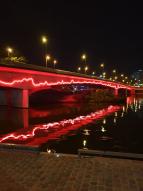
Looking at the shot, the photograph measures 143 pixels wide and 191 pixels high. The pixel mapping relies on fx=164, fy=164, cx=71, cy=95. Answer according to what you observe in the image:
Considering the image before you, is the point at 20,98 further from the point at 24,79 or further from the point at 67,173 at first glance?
the point at 67,173

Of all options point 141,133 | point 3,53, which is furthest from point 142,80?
point 141,133

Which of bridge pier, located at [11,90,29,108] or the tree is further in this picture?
the tree

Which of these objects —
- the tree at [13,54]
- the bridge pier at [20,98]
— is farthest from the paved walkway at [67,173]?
the tree at [13,54]

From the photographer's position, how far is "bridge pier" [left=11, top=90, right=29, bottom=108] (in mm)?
27500

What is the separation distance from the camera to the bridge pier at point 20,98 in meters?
27.5

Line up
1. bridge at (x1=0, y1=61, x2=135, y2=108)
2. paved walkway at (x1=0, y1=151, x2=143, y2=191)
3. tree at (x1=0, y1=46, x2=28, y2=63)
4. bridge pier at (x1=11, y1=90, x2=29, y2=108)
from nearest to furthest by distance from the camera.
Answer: paved walkway at (x1=0, y1=151, x2=143, y2=191) < bridge at (x1=0, y1=61, x2=135, y2=108) < bridge pier at (x1=11, y1=90, x2=29, y2=108) < tree at (x1=0, y1=46, x2=28, y2=63)

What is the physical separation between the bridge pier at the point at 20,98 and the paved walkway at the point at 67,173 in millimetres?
21693

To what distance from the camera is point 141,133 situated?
39.1ft

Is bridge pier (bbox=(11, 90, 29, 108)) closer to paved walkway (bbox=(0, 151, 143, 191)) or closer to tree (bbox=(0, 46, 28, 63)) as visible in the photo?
tree (bbox=(0, 46, 28, 63))

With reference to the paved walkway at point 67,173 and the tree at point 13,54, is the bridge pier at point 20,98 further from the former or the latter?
the paved walkway at point 67,173

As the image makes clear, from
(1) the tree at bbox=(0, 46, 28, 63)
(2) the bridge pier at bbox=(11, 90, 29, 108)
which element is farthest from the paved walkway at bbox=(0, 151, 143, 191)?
(1) the tree at bbox=(0, 46, 28, 63)

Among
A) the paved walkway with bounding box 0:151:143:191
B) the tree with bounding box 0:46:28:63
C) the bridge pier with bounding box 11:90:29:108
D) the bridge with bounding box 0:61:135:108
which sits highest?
the tree with bounding box 0:46:28:63

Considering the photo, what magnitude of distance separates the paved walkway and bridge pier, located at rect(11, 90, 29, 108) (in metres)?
21.7

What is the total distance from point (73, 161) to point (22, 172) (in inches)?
71.6
